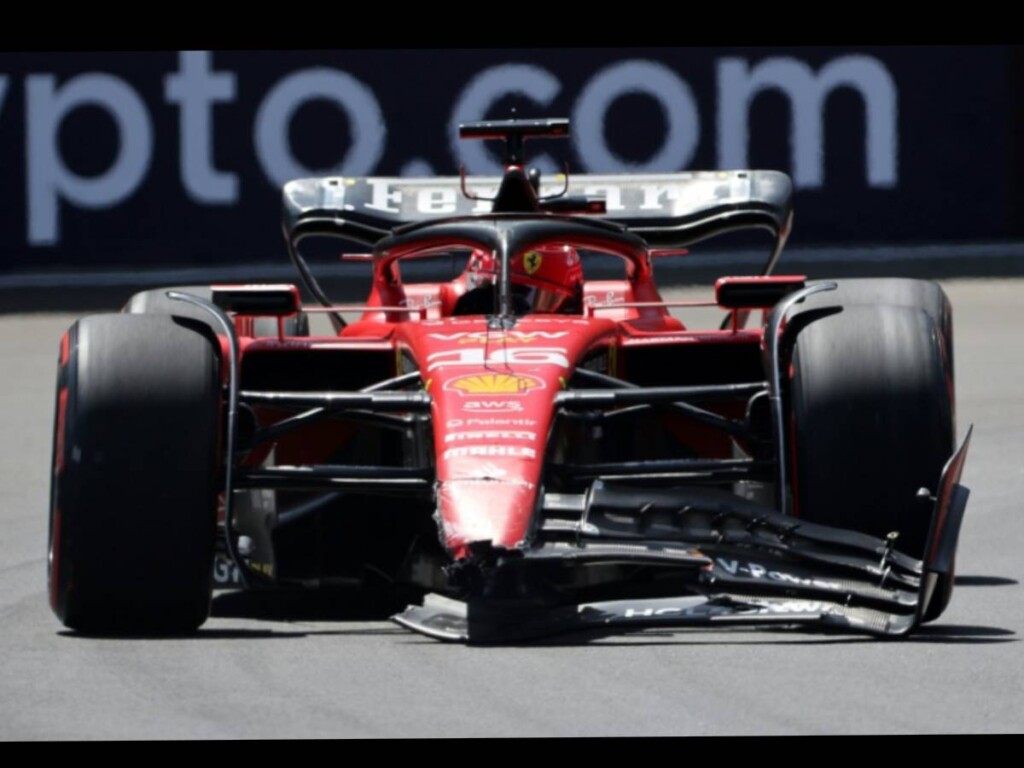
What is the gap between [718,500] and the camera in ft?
24.6

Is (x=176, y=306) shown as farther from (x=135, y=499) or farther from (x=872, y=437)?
(x=872, y=437)

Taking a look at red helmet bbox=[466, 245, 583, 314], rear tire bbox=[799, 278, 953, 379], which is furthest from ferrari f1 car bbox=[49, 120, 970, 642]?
red helmet bbox=[466, 245, 583, 314]

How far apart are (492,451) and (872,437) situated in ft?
3.70

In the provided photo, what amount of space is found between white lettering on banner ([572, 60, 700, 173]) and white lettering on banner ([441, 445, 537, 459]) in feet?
35.0

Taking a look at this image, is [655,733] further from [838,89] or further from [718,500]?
[838,89]

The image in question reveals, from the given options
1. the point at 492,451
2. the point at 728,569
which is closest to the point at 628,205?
the point at 492,451

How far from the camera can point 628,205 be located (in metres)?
10.5

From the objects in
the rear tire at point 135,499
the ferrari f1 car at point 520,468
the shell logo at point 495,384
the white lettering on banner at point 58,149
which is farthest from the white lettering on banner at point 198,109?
the rear tire at point 135,499

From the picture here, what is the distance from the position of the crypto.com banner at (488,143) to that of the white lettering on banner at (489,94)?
1cm

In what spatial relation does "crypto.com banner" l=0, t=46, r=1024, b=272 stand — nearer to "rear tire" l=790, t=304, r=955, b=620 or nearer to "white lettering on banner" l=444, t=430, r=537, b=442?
"rear tire" l=790, t=304, r=955, b=620

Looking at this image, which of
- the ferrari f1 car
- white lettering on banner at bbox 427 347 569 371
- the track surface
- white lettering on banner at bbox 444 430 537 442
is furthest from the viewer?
white lettering on banner at bbox 427 347 569 371

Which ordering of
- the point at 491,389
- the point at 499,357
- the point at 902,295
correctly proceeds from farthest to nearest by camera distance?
the point at 902,295 < the point at 499,357 < the point at 491,389

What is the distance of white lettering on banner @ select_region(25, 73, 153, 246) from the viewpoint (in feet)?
59.1

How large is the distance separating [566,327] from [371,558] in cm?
98
